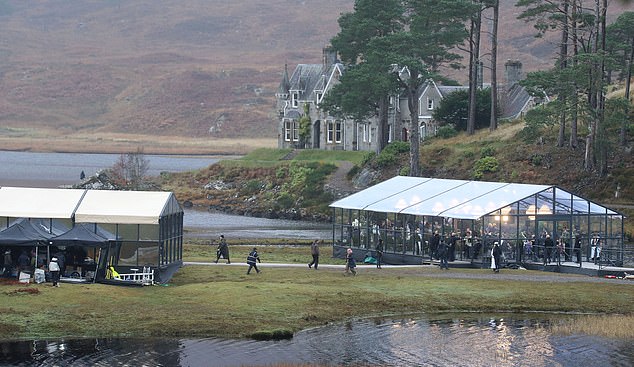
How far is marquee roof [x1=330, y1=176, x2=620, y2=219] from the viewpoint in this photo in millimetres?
60156

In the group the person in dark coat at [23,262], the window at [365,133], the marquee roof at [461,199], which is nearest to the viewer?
the person in dark coat at [23,262]

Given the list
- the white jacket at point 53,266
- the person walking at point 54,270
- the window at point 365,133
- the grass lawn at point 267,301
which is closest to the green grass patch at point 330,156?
the window at point 365,133

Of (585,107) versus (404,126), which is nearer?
(585,107)

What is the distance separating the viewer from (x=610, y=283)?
176 feet

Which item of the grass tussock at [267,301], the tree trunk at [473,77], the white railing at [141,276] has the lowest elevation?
the grass tussock at [267,301]

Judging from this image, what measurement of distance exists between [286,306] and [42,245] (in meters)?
11.1

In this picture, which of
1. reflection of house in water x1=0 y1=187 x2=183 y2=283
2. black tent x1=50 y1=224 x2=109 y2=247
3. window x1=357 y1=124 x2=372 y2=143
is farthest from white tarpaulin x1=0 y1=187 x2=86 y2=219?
window x1=357 y1=124 x2=372 y2=143

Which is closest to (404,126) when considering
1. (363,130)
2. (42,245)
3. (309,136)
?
(363,130)

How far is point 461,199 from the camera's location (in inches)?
2475

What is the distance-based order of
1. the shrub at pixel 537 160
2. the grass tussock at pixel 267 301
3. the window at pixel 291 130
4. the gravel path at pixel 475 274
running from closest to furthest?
the grass tussock at pixel 267 301, the gravel path at pixel 475 274, the shrub at pixel 537 160, the window at pixel 291 130

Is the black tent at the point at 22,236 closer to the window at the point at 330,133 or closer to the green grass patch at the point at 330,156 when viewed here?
the green grass patch at the point at 330,156

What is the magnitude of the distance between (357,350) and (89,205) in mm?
17703

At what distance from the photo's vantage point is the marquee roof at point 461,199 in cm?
6016

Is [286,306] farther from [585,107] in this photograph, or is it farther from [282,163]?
[282,163]
